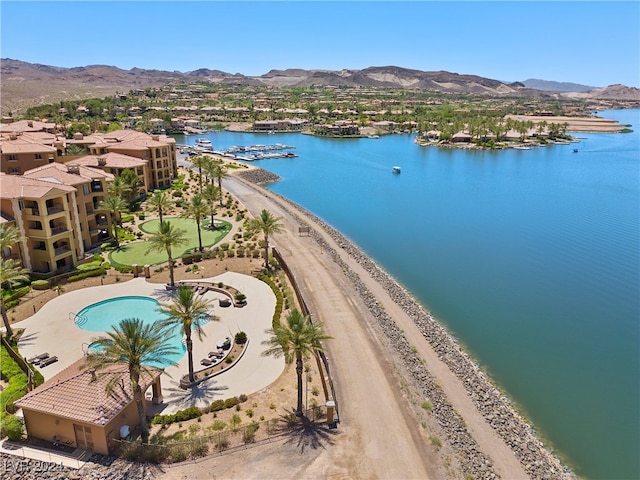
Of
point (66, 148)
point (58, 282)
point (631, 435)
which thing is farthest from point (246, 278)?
point (66, 148)

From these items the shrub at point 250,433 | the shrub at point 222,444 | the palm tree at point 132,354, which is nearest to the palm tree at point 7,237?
the palm tree at point 132,354

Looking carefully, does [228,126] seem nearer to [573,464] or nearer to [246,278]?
[246,278]

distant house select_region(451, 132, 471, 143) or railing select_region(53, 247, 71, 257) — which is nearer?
railing select_region(53, 247, 71, 257)

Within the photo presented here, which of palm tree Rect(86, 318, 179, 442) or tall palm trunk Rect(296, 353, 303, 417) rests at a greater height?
palm tree Rect(86, 318, 179, 442)

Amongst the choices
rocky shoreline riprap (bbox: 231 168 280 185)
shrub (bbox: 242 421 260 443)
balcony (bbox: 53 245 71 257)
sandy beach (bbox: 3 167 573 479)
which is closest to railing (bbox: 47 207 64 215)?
balcony (bbox: 53 245 71 257)

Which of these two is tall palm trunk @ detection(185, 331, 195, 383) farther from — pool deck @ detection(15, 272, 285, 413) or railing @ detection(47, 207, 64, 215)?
railing @ detection(47, 207, 64, 215)

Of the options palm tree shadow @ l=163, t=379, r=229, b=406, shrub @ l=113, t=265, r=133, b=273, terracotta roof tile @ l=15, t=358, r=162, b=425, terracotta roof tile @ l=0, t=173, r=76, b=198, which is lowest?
palm tree shadow @ l=163, t=379, r=229, b=406

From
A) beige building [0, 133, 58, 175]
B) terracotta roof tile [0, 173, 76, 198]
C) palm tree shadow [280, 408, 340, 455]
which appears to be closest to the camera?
palm tree shadow [280, 408, 340, 455]
